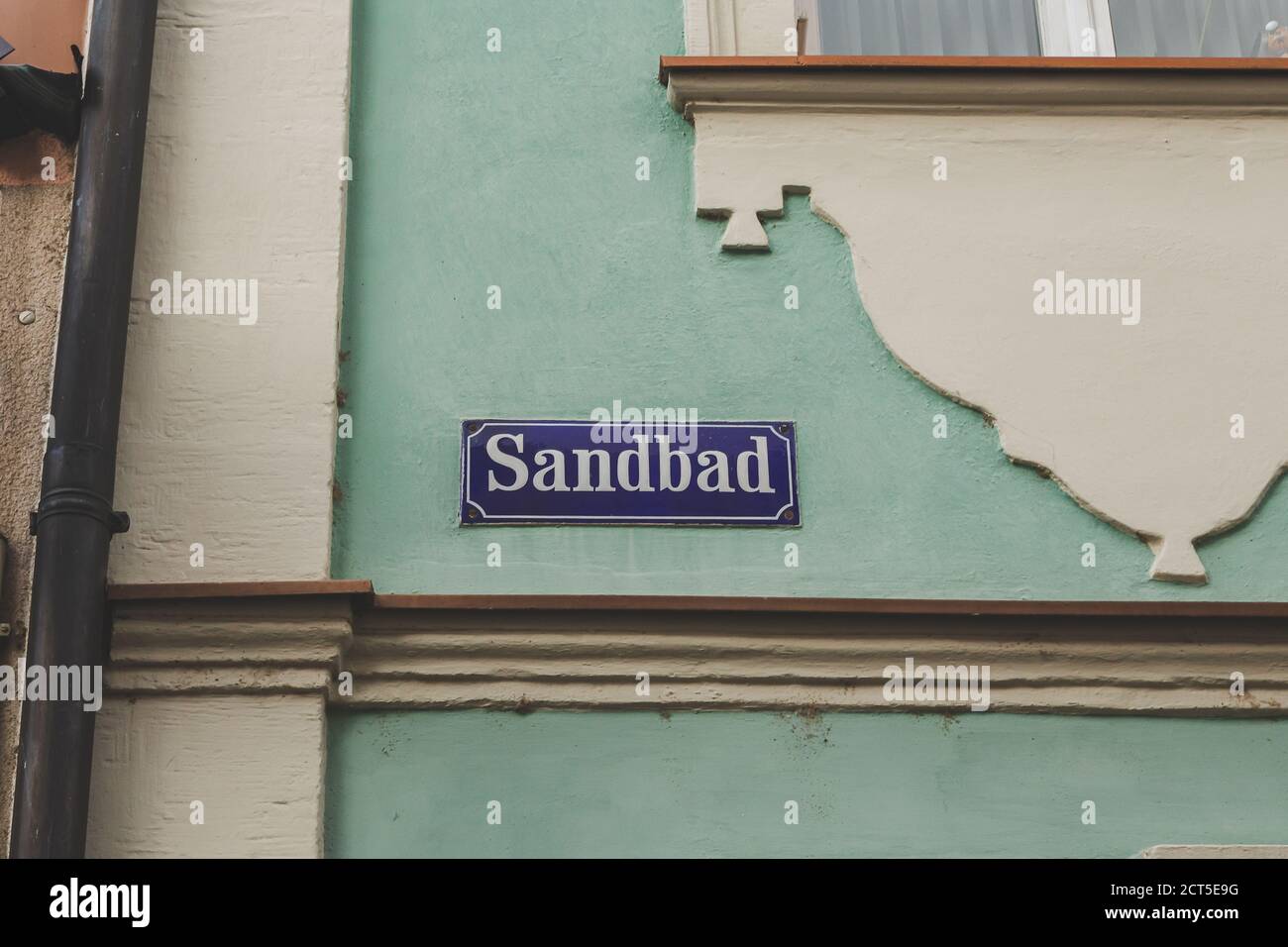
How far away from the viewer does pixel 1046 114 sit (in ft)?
16.0

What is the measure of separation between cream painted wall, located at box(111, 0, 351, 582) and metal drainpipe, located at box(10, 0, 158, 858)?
9 cm

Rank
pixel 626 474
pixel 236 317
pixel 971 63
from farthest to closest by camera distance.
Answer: pixel 971 63
pixel 236 317
pixel 626 474

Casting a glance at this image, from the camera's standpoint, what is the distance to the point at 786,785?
4.05 metres

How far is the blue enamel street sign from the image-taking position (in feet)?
14.2

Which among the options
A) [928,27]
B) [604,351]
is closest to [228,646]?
[604,351]

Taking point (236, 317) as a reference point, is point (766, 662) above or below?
below

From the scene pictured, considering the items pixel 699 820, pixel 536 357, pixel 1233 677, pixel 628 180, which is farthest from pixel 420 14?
pixel 1233 677

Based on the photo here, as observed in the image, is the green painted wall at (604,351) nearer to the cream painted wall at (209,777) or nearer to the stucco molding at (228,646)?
the stucco molding at (228,646)

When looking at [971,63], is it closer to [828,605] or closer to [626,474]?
[626,474]

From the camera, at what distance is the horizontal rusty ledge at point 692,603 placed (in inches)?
159

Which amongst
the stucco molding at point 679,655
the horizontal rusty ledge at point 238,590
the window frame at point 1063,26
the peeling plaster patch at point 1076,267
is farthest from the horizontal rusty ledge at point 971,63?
the horizontal rusty ledge at point 238,590

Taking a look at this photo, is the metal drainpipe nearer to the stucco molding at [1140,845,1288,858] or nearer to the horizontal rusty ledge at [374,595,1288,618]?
the horizontal rusty ledge at [374,595,1288,618]

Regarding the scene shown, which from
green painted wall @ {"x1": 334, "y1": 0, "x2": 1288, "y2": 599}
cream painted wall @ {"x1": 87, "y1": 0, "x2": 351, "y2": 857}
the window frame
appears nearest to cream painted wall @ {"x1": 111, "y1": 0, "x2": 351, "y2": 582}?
cream painted wall @ {"x1": 87, "y1": 0, "x2": 351, "y2": 857}

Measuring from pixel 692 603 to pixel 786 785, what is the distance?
1.49 feet
